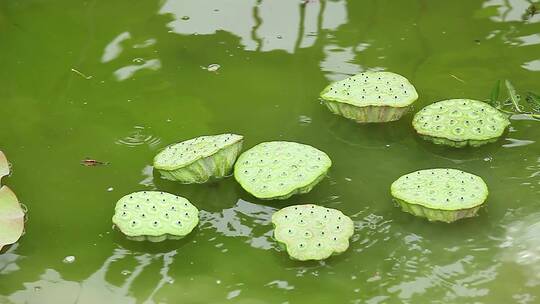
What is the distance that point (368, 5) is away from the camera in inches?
109

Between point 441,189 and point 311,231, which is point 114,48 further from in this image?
point 441,189

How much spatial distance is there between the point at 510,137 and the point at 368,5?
793mm

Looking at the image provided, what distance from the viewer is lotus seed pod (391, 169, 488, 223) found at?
1883 millimetres

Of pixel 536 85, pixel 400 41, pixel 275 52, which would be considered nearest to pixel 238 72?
pixel 275 52

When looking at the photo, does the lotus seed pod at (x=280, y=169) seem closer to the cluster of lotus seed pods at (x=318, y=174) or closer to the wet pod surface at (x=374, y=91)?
the cluster of lotus seed pods at (x=318, y=174)

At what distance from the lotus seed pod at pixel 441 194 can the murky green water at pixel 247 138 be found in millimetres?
38

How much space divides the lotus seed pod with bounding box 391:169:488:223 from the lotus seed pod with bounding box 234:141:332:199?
193mm

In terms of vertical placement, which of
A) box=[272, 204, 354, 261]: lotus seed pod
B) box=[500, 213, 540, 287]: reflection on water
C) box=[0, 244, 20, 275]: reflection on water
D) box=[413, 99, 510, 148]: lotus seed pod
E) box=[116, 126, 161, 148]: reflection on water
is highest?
box=[413, 99, 510, 148]: lotus seed pod

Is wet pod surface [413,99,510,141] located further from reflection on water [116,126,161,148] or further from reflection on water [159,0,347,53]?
reflection on water [116,126,161,148]

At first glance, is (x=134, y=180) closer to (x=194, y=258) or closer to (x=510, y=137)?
(x=194, y=258)

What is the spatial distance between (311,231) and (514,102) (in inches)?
26.3

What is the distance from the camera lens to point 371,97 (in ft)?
7.14

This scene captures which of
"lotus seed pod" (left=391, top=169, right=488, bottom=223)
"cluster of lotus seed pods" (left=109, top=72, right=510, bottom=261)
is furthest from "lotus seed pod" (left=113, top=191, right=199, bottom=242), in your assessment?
"lotus seed pod" (left=391, top=169, right=488, bottom=223)

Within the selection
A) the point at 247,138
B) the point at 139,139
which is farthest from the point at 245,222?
the point at 139,139
